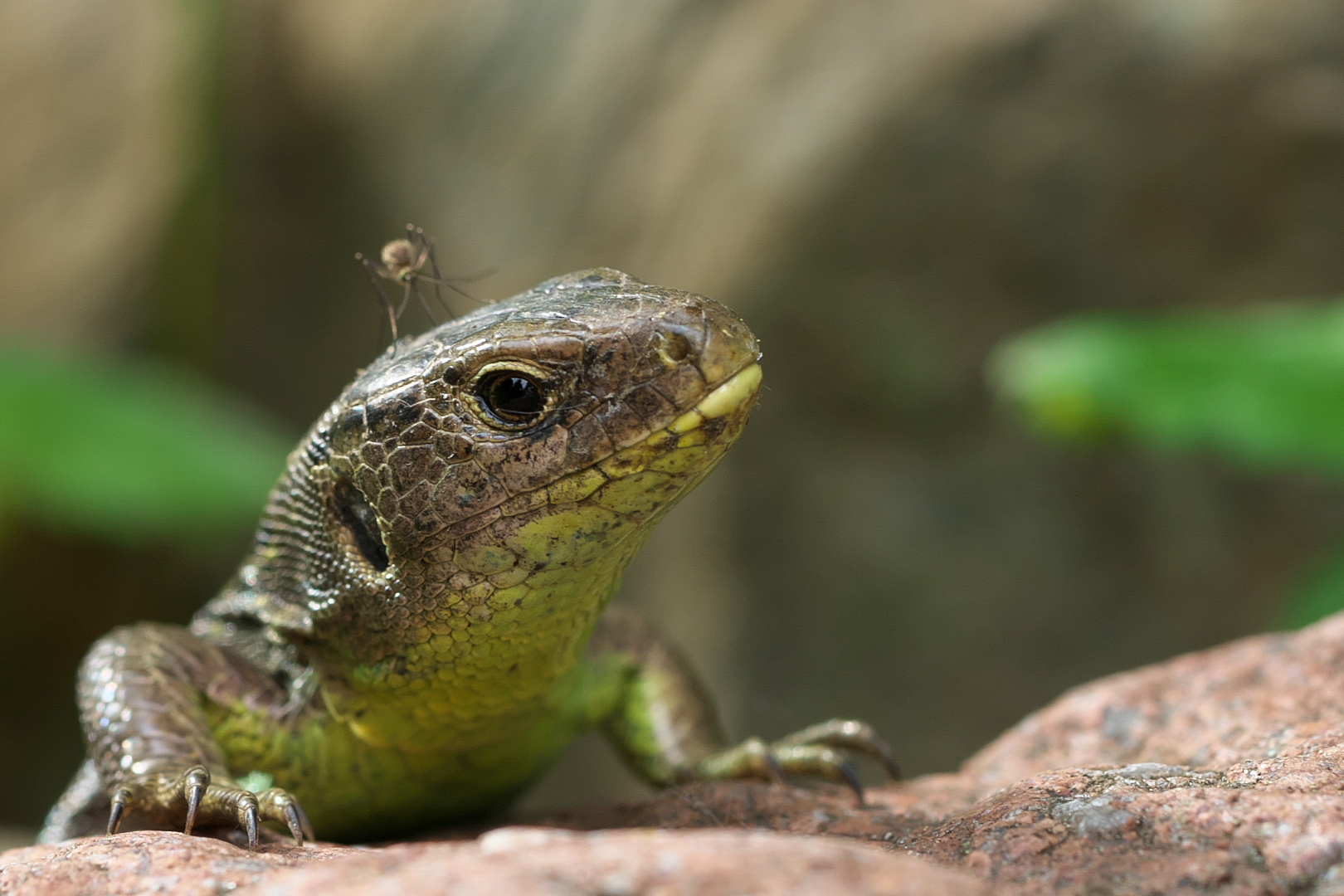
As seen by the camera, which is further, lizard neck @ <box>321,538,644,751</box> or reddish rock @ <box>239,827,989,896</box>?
lizard neck @ <box>321,538,644,751</box>

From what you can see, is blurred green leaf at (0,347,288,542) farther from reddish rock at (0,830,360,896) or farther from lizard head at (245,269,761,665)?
reddish rock at (0,830,360,896)

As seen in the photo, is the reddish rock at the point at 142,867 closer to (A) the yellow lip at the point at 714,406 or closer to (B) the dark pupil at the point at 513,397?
(B) the dark pupil at the point at 513,397

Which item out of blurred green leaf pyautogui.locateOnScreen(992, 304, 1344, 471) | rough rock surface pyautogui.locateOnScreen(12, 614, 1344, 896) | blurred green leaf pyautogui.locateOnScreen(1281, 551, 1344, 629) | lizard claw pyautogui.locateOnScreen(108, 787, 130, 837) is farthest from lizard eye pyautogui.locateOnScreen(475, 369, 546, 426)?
blurred green leaf pyautogui.locateOnScreen(1281, 551, 1344, 629)

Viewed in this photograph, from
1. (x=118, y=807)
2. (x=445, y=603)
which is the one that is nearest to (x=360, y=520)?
(x=445, y=603)

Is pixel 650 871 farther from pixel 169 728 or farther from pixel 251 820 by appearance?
pixel 169 728

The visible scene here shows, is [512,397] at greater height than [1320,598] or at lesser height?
greater

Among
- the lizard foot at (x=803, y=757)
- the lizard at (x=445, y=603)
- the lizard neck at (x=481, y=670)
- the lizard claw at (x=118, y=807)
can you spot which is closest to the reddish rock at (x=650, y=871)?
the lizard at (x=445, y=603)
